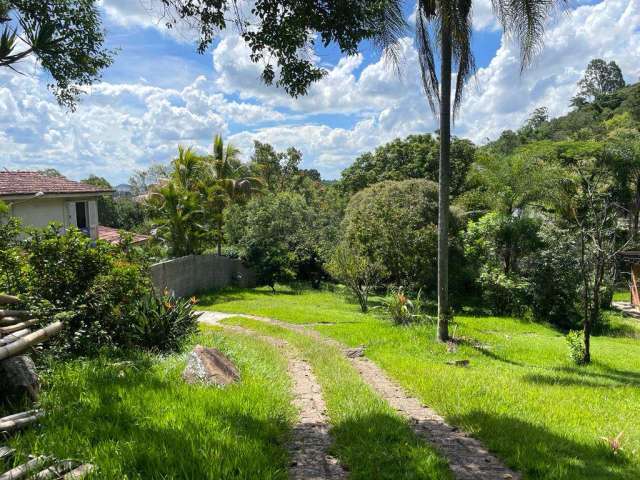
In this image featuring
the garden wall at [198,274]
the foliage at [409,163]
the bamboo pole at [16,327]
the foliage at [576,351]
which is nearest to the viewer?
the bamboo pole at [16,327]

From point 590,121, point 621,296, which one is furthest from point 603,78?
point 621,296

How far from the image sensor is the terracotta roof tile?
18.3 metres

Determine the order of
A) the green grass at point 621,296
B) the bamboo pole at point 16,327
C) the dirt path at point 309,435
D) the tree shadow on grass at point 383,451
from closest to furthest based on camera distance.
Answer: the tree shadow on grass at point 383,451 → the dirt path at point 309,435 → the bamboo pole at point 16,327 → the green grass at point 621,296

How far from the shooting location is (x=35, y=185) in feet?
64.5

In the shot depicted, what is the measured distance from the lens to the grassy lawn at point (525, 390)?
4469 millimetres

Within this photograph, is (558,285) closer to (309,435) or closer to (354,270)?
(354,270)

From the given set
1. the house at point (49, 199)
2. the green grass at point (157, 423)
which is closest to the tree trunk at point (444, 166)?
the green grass at point (157, 423)

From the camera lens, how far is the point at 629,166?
32.0m

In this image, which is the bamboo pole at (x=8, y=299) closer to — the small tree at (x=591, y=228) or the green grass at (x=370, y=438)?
the green grass at (x=370, y=438)

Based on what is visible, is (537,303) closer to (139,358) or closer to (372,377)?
(372,377)

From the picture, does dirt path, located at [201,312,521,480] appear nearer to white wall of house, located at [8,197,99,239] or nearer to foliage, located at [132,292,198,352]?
foliage, located at [132,292,198,352]

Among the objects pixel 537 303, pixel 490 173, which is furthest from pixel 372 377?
pixel 490 173

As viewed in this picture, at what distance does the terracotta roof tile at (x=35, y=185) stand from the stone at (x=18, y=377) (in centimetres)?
1533

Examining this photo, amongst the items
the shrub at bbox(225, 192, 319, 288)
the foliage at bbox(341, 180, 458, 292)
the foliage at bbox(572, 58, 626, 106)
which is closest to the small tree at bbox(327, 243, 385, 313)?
the foliage at bbox(341, 180, 458, 292)
